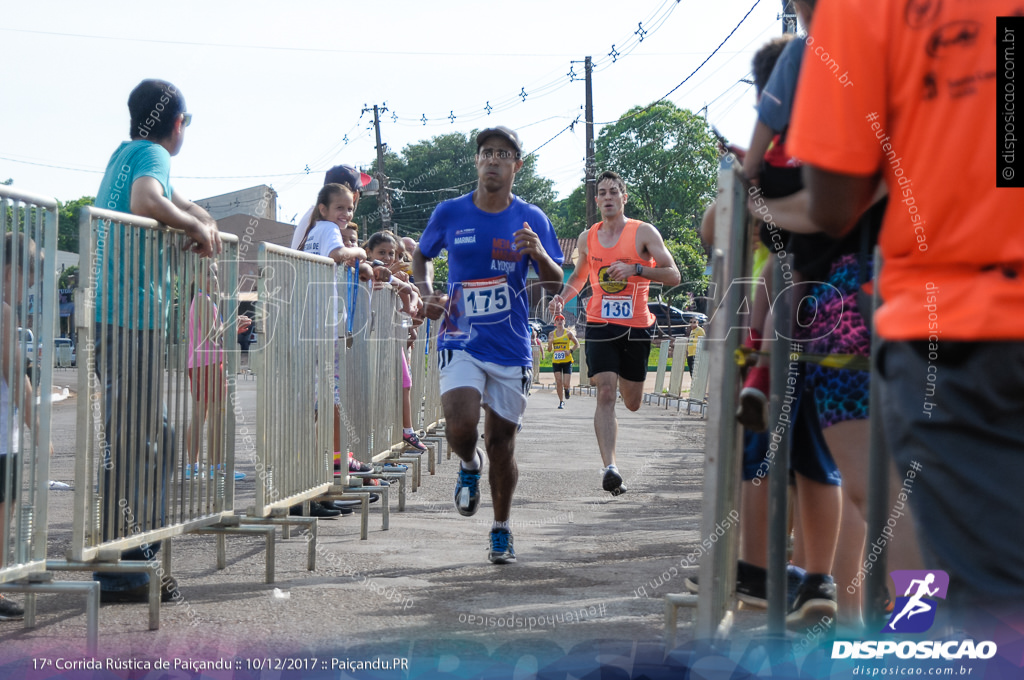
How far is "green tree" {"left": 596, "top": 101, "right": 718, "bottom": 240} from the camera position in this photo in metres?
80.4

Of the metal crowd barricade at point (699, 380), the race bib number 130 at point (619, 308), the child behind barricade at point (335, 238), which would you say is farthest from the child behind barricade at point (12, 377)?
the metal crowd barricade at point (699, 380)

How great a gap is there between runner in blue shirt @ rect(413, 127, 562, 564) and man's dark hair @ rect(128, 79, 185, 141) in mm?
1684

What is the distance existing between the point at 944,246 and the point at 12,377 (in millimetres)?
3215

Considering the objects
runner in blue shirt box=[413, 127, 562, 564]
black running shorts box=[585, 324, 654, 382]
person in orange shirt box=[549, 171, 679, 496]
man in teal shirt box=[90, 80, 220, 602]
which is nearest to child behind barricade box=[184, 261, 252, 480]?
man in teal shirt box=[90, 80, 220, 602]

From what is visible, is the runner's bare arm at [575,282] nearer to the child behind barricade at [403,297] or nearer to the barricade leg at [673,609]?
the child behind barricade at [403,297]

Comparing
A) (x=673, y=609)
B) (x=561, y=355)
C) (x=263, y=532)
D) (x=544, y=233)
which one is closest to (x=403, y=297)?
(x=544, y=233)

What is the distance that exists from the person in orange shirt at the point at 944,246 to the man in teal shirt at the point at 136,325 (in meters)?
3.09

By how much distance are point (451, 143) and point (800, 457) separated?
10287 cm

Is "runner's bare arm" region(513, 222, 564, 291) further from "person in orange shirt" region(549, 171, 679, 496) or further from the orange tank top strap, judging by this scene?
the orange tank top strap

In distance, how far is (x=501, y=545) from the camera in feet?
19.7

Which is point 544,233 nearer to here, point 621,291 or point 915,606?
point 621,291

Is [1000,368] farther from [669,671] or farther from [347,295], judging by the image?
[347,295]

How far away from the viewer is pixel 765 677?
2.61 meters

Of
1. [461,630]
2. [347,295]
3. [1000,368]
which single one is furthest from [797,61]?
[347,295]
